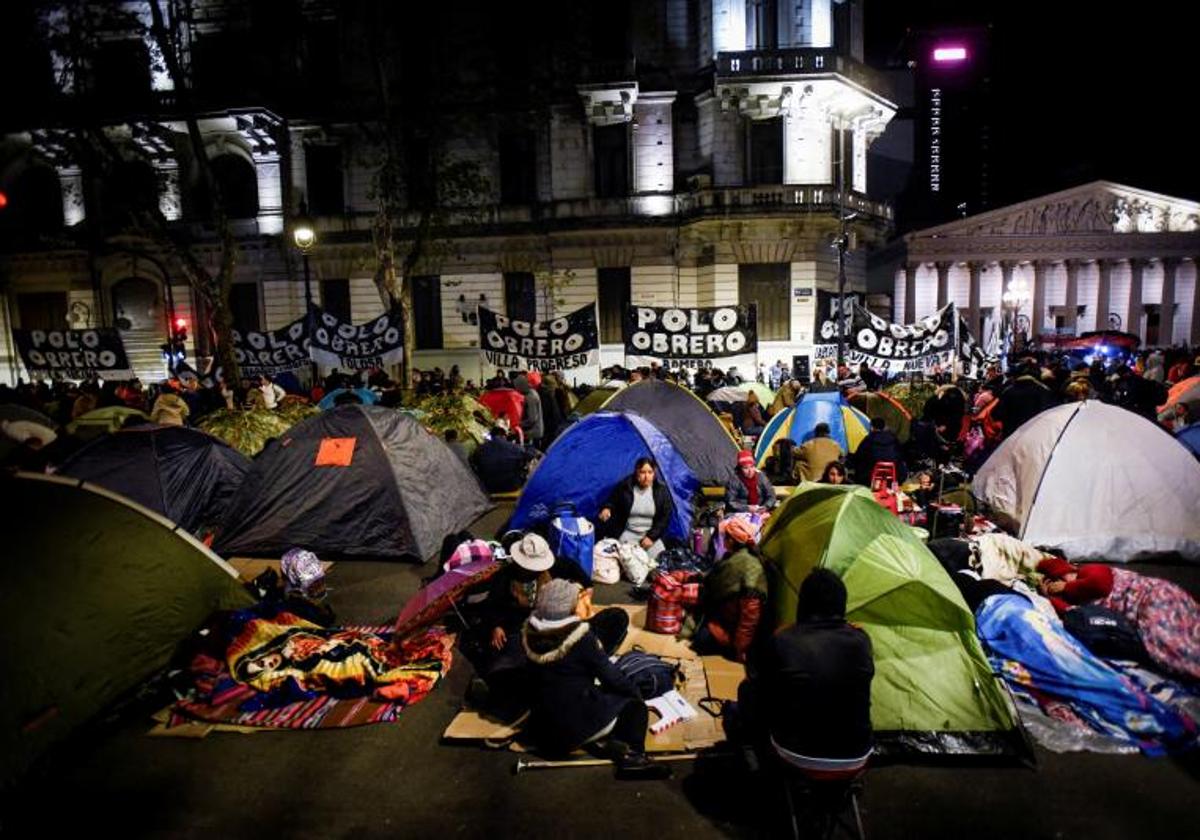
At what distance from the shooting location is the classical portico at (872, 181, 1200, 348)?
122 ft

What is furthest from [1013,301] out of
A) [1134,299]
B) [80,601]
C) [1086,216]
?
[80,601]

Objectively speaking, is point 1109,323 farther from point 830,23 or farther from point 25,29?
point 25,29

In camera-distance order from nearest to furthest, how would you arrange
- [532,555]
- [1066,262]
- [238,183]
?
[532,555], [238,183], [1066,262]

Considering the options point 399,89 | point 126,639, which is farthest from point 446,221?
point 126,639

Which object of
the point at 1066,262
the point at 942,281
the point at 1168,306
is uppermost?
the point at 1066,262

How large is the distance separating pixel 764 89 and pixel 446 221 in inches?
482

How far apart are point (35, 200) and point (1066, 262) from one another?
5099 cm

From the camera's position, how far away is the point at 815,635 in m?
3.42

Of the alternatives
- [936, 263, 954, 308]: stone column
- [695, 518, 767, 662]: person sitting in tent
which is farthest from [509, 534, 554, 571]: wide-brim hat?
[936, 263, 954, 308]: stone column

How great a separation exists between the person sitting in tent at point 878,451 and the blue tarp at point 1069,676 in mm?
4846

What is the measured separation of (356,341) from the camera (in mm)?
14508

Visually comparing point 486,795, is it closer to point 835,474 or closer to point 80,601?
point 80,601

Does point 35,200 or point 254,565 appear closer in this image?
point 254,565

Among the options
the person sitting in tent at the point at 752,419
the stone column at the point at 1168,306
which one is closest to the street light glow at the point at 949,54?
the stone column at the point at 1168,306
